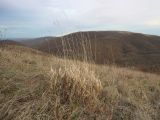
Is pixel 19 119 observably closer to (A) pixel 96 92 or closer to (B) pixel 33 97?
(B) pixel 33 97

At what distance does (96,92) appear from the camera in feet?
14.4

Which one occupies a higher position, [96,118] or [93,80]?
[93,80]

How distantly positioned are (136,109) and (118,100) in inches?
13.1

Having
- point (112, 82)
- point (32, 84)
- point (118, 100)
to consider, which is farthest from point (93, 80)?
point (112, 82)

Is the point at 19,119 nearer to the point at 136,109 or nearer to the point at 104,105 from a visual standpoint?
the point at 104,105

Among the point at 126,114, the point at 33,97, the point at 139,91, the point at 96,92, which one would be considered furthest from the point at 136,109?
the point at 33,97

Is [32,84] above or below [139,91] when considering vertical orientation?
above

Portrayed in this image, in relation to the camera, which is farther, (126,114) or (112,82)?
(112,82)

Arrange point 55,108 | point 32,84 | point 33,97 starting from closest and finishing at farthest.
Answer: point 55,108
point 33,97
point 32,84

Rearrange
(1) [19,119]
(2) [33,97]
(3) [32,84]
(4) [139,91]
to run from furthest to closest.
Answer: (4) [139,91]
(3) [32,84]
(2) [33,97]
(1) [19,119]

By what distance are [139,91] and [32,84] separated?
219cm

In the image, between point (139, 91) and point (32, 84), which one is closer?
point (32, 84)

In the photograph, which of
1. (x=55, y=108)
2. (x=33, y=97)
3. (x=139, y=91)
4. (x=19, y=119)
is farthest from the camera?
(x=139, y=91)

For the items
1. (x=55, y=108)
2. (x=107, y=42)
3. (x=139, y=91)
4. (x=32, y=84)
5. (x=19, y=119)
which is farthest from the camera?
(x=107, y=42)
